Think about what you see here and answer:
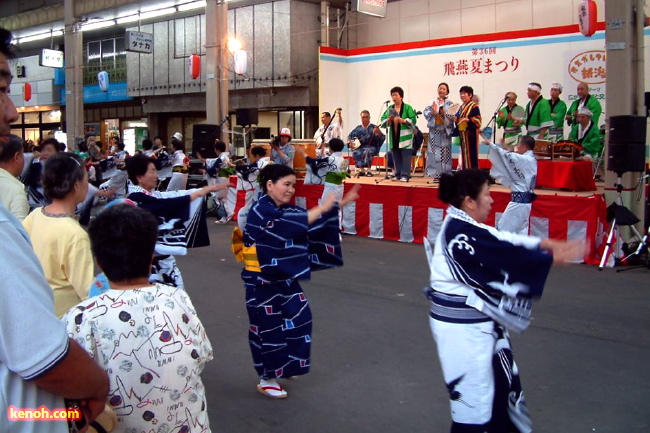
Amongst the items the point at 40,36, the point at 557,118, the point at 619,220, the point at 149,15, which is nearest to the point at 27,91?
the point at 40,36

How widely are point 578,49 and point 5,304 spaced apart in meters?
13.7

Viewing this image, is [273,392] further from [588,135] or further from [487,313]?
[588,135]

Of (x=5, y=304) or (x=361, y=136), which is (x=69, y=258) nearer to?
(x=5, y=304)

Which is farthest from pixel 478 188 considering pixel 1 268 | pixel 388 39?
pixel 388 39

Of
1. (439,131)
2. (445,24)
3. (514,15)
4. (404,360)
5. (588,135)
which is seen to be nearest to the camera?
(404,360)

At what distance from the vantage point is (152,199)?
4.28 m

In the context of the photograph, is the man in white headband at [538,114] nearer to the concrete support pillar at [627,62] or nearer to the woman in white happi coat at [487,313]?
the concrete support pillar at [627,62]

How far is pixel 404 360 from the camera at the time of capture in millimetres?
5117

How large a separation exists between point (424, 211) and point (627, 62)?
3.64 metres

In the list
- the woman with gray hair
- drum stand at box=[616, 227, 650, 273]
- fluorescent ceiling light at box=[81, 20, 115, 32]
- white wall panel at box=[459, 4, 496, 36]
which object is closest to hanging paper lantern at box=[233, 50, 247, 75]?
white wall panel at box=[459, 4, 496, 36]

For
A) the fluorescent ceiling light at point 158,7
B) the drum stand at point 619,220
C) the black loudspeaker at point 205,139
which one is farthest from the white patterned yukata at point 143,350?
the fluorescent ceiling light at point 158,7

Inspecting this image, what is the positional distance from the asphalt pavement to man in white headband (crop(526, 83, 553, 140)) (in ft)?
11.7

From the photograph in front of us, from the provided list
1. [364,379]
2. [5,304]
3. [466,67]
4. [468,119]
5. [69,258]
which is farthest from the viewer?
[466,67]

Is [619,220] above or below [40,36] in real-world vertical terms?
below
